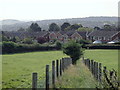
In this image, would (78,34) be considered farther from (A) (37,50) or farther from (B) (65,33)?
(A) (37,50)

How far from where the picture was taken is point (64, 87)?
43.5ft

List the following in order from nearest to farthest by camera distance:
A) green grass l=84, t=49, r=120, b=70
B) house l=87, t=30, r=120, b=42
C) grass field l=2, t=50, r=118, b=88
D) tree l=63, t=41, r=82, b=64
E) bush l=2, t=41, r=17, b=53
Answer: grass field l=2, t=50, r=118, b=88 < tree l=63, t=41, r=82, b=64 < green grass l=84, t=49, r=120, b=70 < bush l=2, t=41, r=17, b=53 < house l=87, t=30, r=120, b=42

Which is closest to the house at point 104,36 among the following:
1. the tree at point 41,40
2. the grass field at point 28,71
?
the tree at point 41,40

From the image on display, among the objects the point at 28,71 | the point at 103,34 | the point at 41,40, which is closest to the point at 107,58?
the point at 28,71

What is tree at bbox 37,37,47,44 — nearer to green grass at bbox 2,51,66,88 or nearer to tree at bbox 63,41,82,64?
green grass at bbox 2,51,66,88

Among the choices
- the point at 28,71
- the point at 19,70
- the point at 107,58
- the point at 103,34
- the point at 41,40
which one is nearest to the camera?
the point at 28,71

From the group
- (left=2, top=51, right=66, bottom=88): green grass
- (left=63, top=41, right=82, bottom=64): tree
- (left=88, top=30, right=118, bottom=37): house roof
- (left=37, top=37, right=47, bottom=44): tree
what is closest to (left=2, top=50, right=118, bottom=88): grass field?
(left=2, top=51, right=66, bottom=88): green grass

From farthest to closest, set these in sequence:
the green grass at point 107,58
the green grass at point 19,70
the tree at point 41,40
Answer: the tree at point 41,40
the green grass at point 107,58
the green grass at point 19,70

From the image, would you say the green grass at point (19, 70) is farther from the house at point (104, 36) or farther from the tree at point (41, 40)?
the house at point (104, 36)

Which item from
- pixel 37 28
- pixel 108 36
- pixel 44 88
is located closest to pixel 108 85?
pixel 44 88

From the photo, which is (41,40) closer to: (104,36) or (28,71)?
(104,36)

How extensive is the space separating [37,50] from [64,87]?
182 feet

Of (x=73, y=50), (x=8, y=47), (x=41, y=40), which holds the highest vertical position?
(x=73, y=50)

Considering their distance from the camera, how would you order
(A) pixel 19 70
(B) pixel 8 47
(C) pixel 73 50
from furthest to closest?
(B) pixel 8 47, (C) pixel 73 50, (A) pixel 19 70
